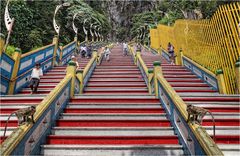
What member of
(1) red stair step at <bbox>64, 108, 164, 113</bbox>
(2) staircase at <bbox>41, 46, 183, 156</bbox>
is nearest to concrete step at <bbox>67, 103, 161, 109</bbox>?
(2) staircase at <bbox>41, 46, 183, 156</bbox>

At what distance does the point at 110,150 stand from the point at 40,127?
1394mm

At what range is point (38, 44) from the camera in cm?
2480

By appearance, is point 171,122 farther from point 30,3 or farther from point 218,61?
point 30,3

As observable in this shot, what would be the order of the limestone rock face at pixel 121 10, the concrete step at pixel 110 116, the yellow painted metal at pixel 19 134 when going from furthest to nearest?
the limestone rock face at pixel 121 10 → the concrete step at pixel 110 116 → the yellow painted metal at pixel 19 134

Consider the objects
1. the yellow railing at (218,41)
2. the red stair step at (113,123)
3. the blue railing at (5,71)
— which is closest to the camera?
the red stair step at (113,123)

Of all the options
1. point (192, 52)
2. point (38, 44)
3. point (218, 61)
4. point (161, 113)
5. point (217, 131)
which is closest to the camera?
A: point (217, 131)

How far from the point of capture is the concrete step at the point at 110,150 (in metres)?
4.60

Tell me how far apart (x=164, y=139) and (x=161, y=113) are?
1249mm

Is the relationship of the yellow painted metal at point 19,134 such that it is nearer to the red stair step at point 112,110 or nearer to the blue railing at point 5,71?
the red stair step at point 112,110

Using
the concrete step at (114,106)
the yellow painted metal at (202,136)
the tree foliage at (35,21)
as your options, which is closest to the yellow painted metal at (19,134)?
the concrete step at (114,106)

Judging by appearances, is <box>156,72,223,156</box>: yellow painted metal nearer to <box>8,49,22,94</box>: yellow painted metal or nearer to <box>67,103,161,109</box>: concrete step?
<box>67,103,161,109</box>: concrete step

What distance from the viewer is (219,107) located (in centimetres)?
633

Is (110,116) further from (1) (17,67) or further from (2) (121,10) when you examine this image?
(2) (121,10)

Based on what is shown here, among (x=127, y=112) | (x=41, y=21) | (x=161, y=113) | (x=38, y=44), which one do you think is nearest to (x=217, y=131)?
(x=161, y=113)
